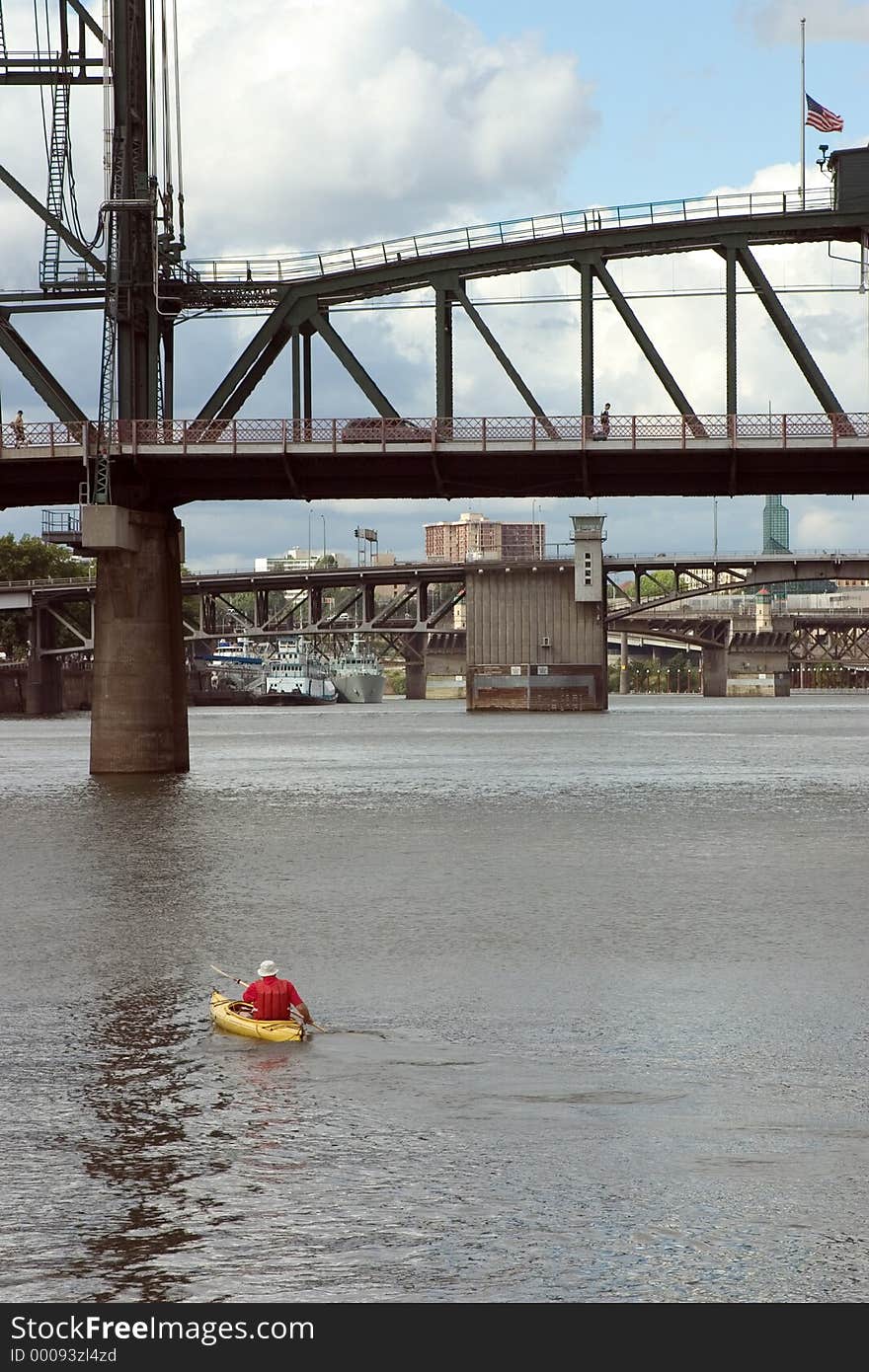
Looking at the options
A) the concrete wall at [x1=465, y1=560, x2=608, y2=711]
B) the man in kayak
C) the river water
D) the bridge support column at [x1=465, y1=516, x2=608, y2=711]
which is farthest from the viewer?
the concrete wall at [x1=465, y1=560, x2=608, y2=711]

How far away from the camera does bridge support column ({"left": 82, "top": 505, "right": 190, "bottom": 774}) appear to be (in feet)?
235

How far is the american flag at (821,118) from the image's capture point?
2731 inches

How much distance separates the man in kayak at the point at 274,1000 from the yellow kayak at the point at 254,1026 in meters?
0.10

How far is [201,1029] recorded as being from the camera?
76.8 feet

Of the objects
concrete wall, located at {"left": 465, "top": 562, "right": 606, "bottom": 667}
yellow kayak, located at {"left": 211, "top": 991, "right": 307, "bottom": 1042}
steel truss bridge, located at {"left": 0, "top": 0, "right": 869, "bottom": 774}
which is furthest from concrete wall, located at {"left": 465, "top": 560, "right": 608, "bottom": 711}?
yellow kayak, located at {"left": 211, "top": 991, "right": 307, "bottom": 1042}

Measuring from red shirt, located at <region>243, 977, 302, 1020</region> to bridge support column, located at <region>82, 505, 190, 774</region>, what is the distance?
161 feet

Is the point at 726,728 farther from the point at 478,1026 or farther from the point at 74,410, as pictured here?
the point at 478,1026

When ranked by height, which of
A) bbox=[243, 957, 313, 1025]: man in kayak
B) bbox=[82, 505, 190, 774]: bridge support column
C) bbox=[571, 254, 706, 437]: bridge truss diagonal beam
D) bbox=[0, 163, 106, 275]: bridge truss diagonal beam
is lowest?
bbox=[243, 957, 313, 1025]: man in kayak

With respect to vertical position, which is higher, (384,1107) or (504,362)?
(504,362)

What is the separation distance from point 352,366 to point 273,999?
4781 centimetres

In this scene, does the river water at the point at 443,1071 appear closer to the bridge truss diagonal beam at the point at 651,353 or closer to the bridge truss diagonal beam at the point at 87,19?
the bridge truss diagonal beam at the point at 651,353

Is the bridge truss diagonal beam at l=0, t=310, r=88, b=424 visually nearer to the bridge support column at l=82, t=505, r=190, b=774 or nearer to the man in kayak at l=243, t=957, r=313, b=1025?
the bridge support column at l=82, t=505, r=190, b=774
